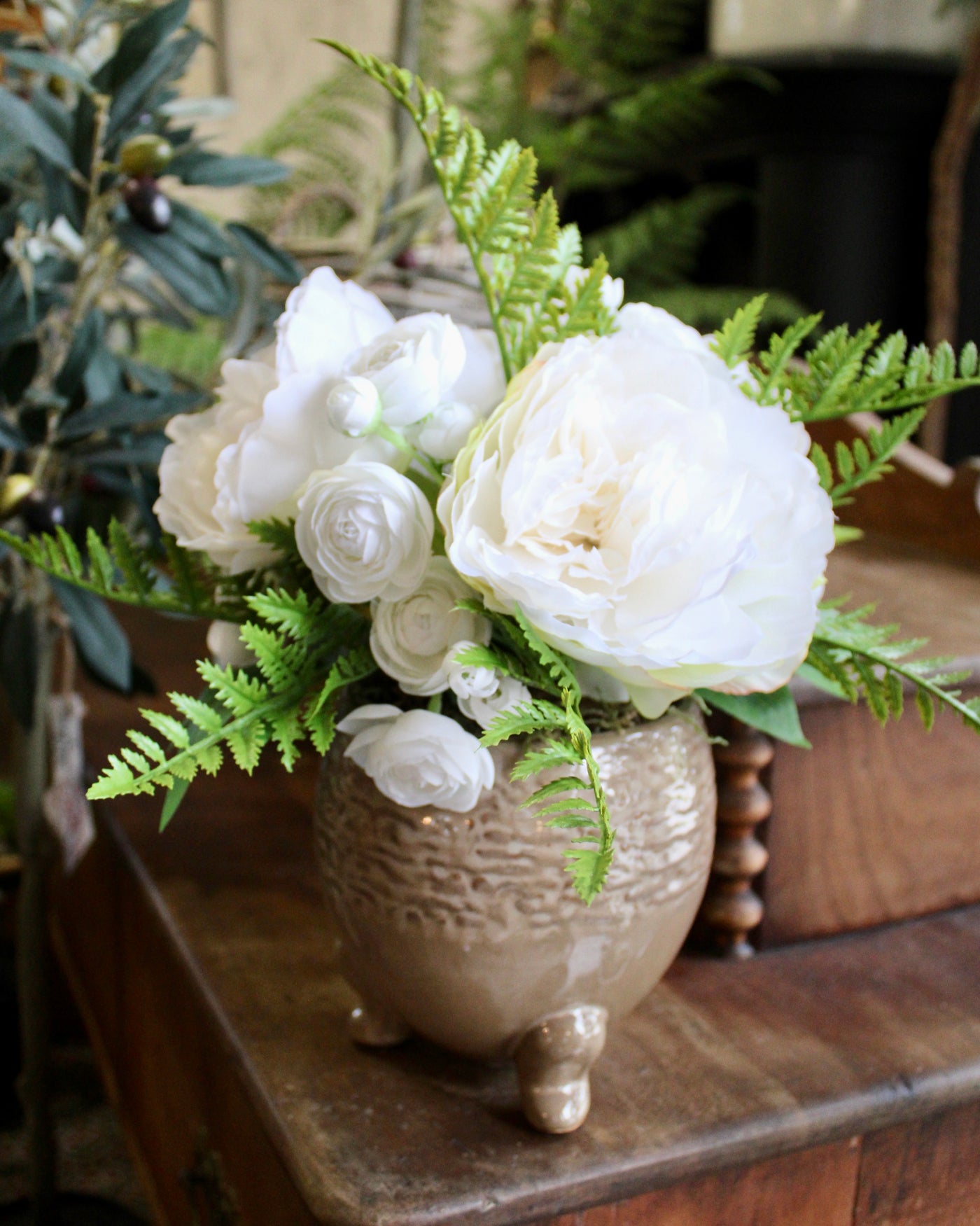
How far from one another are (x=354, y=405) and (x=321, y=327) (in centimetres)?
5

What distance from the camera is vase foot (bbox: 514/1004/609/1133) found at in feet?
1.43

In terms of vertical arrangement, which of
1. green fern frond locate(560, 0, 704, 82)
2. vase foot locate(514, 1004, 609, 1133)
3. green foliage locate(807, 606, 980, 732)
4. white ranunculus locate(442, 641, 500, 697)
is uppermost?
green fern frond locate(560, 0, 704, 82)

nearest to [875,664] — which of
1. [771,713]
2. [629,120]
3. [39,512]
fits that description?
[771,713]

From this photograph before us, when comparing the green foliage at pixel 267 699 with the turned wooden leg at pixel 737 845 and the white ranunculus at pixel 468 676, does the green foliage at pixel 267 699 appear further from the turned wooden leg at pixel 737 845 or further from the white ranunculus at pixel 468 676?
the turned wooden leg at pixel 737 845

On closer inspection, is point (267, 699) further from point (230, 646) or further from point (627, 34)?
point (627, 34)

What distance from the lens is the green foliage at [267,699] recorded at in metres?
0.36

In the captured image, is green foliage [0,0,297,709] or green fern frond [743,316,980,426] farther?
green foliage [0,0,297,709]

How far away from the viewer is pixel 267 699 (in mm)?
404

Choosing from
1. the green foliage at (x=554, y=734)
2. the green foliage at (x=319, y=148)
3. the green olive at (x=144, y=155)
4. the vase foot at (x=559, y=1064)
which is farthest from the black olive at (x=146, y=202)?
the green foliage at (x=319, y=148)

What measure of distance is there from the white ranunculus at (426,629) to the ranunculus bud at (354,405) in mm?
56

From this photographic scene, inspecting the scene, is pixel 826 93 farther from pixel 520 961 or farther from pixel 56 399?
pixel 520 961

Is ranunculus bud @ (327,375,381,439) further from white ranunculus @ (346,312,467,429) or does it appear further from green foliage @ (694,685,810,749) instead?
green foliage @ (694,685,810,749)

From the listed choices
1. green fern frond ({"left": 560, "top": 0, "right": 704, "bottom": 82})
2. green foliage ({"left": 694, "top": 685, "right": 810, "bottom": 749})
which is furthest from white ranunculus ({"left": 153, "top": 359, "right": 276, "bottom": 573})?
green fern frond ({"left": 560, "top": 0, "right": 704, "bottom": 82})

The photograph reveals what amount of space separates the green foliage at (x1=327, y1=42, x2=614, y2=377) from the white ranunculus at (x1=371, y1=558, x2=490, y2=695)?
0.10 m
